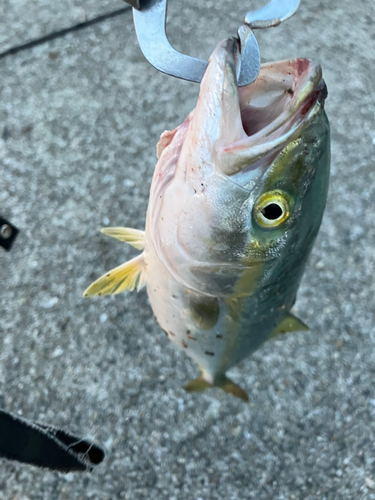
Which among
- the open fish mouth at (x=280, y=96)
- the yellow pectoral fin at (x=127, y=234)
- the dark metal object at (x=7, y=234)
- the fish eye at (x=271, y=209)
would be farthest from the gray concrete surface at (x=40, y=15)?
the fish eye at (x=271, y=209)

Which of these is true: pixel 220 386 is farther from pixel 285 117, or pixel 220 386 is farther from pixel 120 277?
pixel 285 117

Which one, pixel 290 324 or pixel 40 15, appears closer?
pixel 290 324

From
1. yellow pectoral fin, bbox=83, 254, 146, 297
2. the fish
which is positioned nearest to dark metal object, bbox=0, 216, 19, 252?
yellow pectoral fin, bbox=83, 254, 146, 297

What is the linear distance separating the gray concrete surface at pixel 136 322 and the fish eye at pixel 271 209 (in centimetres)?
Answer: 123

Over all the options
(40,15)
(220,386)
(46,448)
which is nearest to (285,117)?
(220,386)

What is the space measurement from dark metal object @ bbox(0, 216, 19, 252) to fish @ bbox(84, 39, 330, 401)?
1.11 meters

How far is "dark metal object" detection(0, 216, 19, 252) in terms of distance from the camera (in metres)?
2.03

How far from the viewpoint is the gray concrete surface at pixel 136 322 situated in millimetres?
1845

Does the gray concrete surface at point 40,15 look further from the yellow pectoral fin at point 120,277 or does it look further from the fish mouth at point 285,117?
the fish mouth at point 285,117

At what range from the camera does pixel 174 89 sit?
2.37 metres

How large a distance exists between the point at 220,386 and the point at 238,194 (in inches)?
45.7

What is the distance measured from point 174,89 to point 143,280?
1464 millimetres

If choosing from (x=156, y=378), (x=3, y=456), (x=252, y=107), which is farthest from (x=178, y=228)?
(x=3, y=456)

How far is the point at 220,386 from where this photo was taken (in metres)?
1.75
